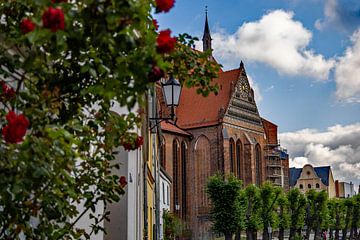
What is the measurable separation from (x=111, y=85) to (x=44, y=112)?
21.5 inches

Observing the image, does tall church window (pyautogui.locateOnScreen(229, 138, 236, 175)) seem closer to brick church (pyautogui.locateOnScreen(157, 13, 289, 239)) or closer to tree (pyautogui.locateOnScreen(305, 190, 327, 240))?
brick church (pyautogui.locateOnScreen(157, 13, 289, 239))

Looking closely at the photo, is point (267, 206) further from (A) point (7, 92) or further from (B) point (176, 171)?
(A) point (7, 92)

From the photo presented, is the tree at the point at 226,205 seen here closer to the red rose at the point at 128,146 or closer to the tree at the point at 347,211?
the tree at the point at 347,211

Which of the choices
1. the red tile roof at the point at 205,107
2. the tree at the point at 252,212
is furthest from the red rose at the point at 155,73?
the red tile roof at the point at 205,107

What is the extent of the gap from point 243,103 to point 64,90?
58.8 meters

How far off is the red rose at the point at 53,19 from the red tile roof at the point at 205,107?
5517 cm

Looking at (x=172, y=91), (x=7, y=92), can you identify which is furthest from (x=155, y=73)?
(x=172, y=91)

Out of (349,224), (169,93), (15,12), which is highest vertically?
(169,93)

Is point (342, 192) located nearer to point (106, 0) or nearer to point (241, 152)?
point (241, 152)

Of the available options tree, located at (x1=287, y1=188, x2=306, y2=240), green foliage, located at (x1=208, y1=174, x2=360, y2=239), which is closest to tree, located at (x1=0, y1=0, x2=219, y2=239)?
green foliage, located at (x1=208, y1=174, x2=360, y2=239)

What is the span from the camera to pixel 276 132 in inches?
2803

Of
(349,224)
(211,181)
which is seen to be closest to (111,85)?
(211,181)

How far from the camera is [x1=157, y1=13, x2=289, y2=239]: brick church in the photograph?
5600 centimetres

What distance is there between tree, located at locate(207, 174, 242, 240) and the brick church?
61.6 ft
